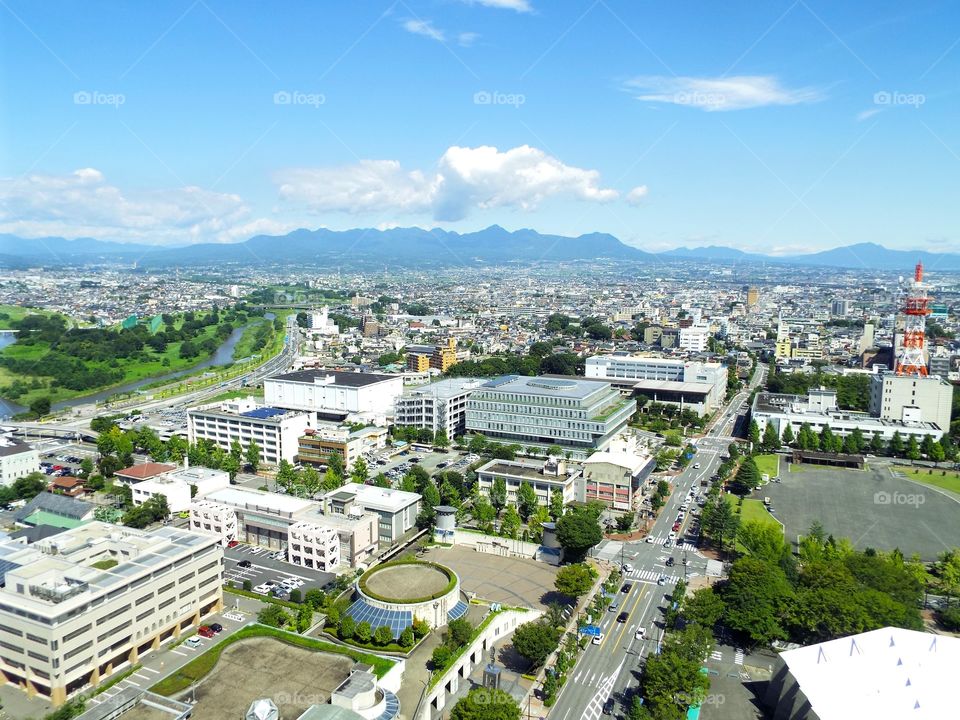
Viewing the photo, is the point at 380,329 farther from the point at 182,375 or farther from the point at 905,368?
the point at 905,368

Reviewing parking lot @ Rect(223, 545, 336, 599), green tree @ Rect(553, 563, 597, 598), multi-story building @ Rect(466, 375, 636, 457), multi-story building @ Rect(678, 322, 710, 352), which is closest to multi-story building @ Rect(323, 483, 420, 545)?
parking lot @ Rect(223, 545, 336, 599)

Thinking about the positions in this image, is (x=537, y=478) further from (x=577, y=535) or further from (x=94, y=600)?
(x=94, y=600)

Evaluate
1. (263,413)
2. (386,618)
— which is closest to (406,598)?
(386,618)

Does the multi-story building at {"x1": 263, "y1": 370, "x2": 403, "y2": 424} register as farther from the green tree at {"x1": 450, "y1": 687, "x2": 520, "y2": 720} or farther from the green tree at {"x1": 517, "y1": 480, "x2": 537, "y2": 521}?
the green tree at {"x1": 450, "y1": 687, "x2": 520, "y2": 720}

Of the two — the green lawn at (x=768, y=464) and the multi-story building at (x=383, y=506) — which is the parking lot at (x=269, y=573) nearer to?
the multi-story building at (x=383, y=506)

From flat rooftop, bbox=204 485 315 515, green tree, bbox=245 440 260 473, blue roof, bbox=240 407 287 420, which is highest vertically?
blue roof, bbox=240 407 287 420
